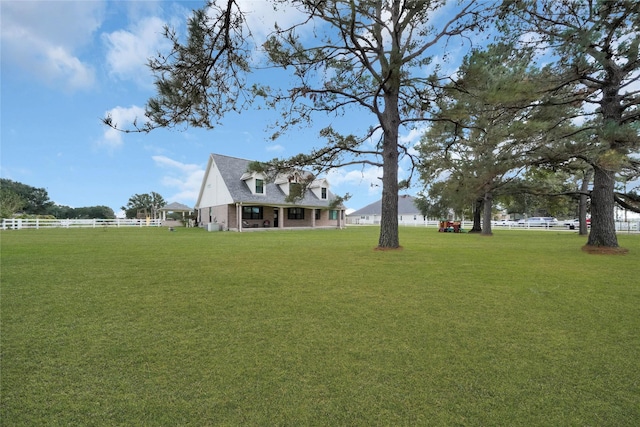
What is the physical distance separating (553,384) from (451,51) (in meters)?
9.78

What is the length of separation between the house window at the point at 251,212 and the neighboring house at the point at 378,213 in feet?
101

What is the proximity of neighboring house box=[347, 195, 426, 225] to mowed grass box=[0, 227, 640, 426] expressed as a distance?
158ft

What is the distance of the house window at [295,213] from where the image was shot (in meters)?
27.5

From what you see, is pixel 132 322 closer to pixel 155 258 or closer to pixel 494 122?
pixel 155 258

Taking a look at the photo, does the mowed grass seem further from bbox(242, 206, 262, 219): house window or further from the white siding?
bbox(242, 206, 262, 219): house window

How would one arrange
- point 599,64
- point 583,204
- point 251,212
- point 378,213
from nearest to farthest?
point 599,64 → point 583,204 → point 251,212 → point 378,213

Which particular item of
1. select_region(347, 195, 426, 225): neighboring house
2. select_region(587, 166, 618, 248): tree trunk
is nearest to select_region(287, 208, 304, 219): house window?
select_region(587, 166, 618, 248): tree trunk

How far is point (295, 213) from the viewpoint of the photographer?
27812 mm

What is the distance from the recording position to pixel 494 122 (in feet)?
37.3

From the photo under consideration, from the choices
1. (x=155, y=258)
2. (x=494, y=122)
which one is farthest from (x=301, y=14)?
(x=494, y=122)

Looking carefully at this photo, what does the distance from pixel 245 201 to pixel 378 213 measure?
1510 inches

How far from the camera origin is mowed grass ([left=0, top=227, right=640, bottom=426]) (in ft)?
6.42

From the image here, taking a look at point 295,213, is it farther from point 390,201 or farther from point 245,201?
point 390,201

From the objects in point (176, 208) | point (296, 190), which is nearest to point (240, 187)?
point (176, 208)
